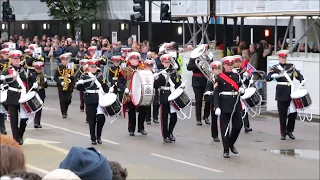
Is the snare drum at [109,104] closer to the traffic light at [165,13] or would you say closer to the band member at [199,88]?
the band member at [199,88]

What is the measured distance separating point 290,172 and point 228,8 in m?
9.98

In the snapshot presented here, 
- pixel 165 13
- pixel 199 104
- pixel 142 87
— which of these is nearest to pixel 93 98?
pixel 142 87

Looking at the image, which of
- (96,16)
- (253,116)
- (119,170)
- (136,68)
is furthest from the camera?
(96,16)

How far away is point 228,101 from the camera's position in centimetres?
1287

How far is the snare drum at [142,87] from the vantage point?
1463 cm

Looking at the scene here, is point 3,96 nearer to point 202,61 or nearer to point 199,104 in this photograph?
point 202,61

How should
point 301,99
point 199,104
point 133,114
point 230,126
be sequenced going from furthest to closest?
point 199,104
point 133,114
point 301,99
point 230,126

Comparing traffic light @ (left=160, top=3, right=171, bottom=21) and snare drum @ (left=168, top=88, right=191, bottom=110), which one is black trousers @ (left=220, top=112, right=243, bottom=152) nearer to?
snare drum @ (left=168, top=88, right=191, bottom=110)

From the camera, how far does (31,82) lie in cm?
1458

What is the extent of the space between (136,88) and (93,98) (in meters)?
1.15

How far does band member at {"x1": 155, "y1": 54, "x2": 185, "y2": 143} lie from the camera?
14.7 meters

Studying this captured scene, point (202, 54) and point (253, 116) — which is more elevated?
point (202, 54)

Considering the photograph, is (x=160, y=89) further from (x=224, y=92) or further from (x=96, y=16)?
(x=96, y=16)

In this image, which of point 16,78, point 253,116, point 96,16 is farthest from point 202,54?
point 96,16
